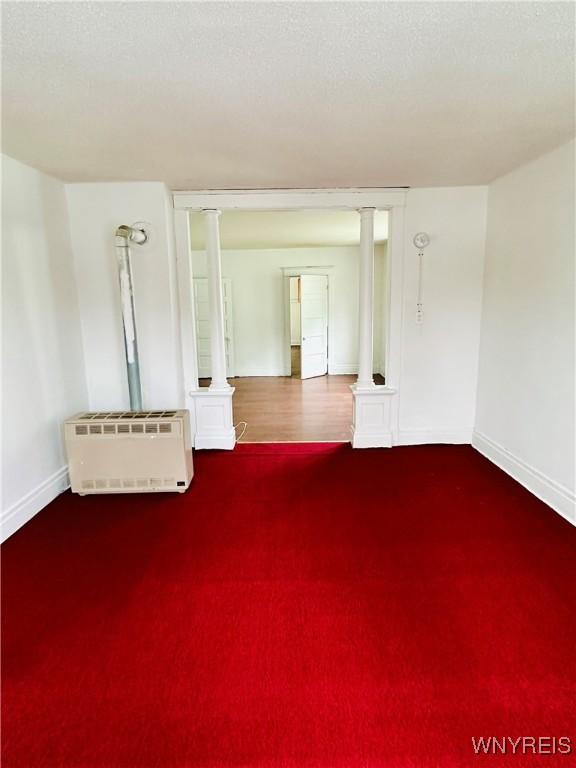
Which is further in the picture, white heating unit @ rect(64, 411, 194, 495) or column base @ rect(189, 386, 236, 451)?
column base @ rect(189, 386, 236, 451)

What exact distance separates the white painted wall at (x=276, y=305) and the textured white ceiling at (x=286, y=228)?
36 centimetres

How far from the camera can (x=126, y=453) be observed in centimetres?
291

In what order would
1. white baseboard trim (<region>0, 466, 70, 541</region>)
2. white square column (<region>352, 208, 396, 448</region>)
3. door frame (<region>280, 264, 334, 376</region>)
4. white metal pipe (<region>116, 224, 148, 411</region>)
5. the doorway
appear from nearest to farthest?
white baseboard trim (<region>0, 466, 70, 541</region>), white metal pipe (<region>116, 224, 148, 411</region>), white square column (<region>352, 208, 396, 448</region>), the doorway, door frame (<region>280, 264, 334, 376</region>)

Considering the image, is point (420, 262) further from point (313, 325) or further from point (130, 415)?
point (313, 325)

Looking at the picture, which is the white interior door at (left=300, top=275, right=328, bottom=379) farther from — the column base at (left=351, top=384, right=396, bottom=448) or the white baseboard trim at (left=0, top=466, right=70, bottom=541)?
the white baseboard trim at (left=0, top=466, right=70, bottom=541)

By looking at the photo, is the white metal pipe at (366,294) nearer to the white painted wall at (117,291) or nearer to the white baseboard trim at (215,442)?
the white baseboard trim at (215,442)

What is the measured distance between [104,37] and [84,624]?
7.68 feet

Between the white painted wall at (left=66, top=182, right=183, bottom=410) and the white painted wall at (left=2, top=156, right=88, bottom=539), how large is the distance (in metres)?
0.13

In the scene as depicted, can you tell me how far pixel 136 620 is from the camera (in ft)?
5.85

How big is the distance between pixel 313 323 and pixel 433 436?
3979 mm

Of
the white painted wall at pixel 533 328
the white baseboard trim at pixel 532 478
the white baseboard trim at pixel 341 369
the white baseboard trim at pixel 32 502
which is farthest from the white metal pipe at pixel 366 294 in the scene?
the white baseboard trim at pixel 341 369

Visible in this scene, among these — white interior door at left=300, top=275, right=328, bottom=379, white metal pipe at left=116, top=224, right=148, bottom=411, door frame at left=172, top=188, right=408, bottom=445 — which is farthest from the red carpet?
white interior door at left=300, top=275, right=328, bottom=379

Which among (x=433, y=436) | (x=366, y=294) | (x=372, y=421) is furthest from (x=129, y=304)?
(x=433, y=436)

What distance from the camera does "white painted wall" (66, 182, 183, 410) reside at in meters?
3.26
